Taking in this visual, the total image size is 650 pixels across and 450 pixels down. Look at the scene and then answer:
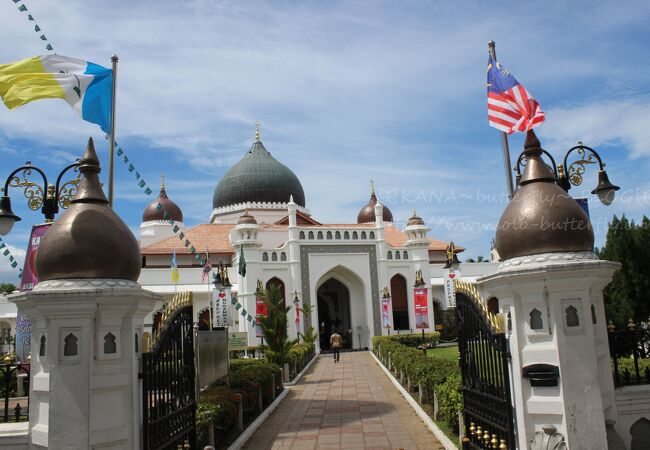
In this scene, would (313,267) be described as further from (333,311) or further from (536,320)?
(536,320)

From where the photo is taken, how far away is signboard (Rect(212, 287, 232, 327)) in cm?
2044

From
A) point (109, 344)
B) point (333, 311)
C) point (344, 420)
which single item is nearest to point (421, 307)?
point (344, 420)

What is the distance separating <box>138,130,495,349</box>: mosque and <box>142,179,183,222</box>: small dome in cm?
531

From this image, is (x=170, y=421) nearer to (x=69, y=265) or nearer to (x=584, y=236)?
(x=69, y=265)

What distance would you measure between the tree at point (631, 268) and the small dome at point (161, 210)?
28.8m

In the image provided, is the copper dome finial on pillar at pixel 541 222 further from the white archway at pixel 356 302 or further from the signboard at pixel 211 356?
the white archway at pixel 356 302

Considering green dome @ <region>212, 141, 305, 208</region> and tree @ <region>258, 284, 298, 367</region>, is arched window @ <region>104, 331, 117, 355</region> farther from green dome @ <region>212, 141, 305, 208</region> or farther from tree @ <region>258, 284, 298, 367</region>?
green dome @ <region>212, 141, 305, 208</region>

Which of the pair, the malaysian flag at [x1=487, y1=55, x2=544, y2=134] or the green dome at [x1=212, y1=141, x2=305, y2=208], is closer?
the malaysian flag at [x1=487, y1=55, x2=544, y2=134]

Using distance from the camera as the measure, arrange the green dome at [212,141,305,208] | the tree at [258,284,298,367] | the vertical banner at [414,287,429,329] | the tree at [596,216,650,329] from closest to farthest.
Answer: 1. the tree at [258,284,298,367]
2. the tree at [596,216,650,329]
3. the vertical banner at [414,287,429,329]
4. the green dome at [212,141,305,208]

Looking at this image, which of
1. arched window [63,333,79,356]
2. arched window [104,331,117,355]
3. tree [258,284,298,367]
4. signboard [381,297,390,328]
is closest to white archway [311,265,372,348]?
signboard [381,297,390,328]

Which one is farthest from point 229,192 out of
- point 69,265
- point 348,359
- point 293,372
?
point 69,265

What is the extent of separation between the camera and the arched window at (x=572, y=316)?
4996 mm

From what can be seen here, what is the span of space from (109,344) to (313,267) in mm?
26720

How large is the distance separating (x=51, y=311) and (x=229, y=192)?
34.8 m
